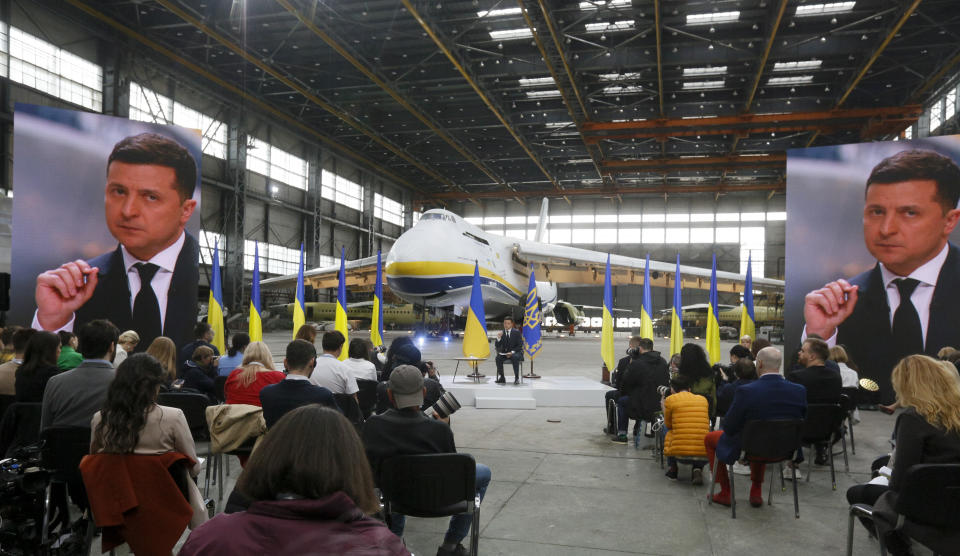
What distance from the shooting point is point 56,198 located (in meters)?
10.4

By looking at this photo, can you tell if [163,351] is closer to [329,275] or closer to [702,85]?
[329,275]

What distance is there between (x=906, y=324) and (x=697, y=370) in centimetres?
701

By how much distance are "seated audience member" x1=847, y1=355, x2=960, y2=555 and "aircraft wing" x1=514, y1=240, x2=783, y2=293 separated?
21.9 metres

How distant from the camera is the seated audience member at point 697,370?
6422 millimetres

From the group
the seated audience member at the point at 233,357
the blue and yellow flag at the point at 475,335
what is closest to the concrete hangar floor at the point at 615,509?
the seated audience member at the point at 233,357

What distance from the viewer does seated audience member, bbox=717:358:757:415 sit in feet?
20.2

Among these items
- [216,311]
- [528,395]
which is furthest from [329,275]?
[528,395]

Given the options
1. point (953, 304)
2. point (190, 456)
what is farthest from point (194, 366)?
point (953, 304)

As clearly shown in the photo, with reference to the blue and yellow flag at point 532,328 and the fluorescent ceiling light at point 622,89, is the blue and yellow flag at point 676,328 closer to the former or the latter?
the blue and yellow flag at point 532,328

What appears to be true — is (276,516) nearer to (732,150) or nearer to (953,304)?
(953,304)

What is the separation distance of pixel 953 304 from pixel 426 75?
69.0 feet

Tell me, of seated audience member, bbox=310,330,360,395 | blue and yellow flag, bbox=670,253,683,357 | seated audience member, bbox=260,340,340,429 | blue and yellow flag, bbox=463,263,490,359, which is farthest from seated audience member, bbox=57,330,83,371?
blue and yellow flag, bbox=670,253,683,357

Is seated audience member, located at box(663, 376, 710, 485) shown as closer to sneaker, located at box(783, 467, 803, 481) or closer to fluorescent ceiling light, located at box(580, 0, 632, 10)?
sneaker, located at box(783, 467, 803, 481)

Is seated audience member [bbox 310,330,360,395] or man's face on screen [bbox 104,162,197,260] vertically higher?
man's face on screen [bbox 104,162,197,260]
